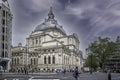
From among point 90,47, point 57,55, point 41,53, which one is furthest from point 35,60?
point 90,47

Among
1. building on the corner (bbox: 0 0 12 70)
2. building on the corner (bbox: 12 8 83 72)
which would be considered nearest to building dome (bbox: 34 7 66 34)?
building on the corner (bbox: 12 8 83 72)

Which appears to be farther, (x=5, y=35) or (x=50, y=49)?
(x=50, y=49)

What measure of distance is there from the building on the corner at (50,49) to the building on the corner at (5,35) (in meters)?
33.0

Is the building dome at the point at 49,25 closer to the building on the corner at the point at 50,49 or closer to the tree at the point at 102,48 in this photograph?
the building on the corner at the point at 50,49

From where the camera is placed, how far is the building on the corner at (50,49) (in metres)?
117

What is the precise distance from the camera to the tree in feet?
297

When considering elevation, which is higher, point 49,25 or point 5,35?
point 49,25

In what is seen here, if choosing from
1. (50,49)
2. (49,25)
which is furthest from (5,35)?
(49,25)

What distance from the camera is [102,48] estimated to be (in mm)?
91125

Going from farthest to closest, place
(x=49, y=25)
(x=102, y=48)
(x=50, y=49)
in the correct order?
(x=49, y=25) < (x=50, y=49) < (x=102, y=48)

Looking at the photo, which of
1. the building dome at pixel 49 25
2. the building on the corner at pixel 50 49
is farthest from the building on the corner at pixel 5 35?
the building dome at pixel 49 25

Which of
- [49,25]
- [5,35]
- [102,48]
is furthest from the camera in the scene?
[49,25]

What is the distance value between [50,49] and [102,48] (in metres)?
36.3

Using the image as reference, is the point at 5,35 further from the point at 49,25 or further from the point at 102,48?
the point at 49,25
